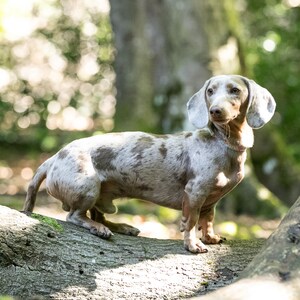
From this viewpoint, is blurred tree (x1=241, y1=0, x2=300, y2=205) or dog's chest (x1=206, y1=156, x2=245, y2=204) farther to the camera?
blurred tree (x1=241, y1=0, x2=300, y2=205)

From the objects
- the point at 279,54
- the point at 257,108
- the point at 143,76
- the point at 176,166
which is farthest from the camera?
the point at 279,54

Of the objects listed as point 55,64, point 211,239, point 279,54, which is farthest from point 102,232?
point 55,64

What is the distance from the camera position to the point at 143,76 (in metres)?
11.0

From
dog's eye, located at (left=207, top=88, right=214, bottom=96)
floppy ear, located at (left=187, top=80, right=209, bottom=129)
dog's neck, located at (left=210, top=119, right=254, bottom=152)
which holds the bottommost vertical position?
dog's neck, located at (left=210, top=119, right=254, bottom=152)

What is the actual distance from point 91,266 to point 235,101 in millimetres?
1510

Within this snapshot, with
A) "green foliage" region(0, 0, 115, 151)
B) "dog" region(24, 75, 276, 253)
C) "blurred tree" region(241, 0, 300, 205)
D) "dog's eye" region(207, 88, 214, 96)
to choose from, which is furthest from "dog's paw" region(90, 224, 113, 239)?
"green foliage" region(0, 0, 115, 151)

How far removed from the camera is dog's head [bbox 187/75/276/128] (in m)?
5.00

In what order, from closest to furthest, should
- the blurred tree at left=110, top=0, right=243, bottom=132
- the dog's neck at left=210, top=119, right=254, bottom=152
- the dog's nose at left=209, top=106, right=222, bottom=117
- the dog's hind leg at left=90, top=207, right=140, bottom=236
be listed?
1. the dog's nose at left=209, top=106, right=222, bottom=117
2. the dog's neck at left=210, top=119, right=254, bottom=152
3. the dog's hind leg at left=90, top=207, right=140, bottom=236
4. the blurred tree at left=110, top=0, right=243, bottom=132

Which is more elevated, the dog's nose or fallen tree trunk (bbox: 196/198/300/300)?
the dog's nose

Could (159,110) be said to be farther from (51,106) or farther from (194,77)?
(51,106)

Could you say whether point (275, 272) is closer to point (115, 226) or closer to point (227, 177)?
point (227, 177)

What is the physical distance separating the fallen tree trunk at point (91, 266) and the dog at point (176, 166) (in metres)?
0.19

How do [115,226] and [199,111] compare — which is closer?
[199,111]

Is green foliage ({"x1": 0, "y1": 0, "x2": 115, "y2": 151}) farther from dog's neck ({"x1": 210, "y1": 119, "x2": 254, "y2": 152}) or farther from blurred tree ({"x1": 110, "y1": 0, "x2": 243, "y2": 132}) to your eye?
dog's neck ({"x1": 210, "y1": 119, "x2": 254, "y2": 152})
